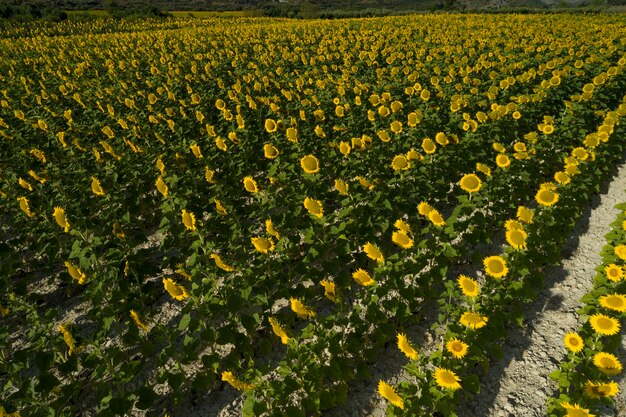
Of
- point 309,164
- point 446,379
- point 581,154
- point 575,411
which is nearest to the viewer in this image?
point 575,411

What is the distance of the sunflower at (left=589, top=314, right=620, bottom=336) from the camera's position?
3.81 meters

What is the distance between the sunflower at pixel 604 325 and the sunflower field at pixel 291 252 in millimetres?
19

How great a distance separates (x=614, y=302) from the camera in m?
A: 4.04

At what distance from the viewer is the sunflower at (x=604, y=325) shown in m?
3.81

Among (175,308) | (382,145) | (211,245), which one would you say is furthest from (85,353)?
(382,145)

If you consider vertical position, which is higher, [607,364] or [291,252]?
[607,364]

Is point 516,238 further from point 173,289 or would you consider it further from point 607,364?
point 173,289

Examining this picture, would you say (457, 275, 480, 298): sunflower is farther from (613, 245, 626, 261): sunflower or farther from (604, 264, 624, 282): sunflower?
(613, 245, 626, 261): sunflower

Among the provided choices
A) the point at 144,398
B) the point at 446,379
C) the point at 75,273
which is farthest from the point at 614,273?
the point at 75,273

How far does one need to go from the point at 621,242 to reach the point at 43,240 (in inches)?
392

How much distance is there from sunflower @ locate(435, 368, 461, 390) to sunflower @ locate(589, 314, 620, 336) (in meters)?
1.87

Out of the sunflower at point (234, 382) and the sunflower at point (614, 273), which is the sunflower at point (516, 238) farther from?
the sunflower at point (234, 382)

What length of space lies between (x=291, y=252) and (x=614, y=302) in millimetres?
4366

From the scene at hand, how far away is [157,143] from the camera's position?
8.84m
